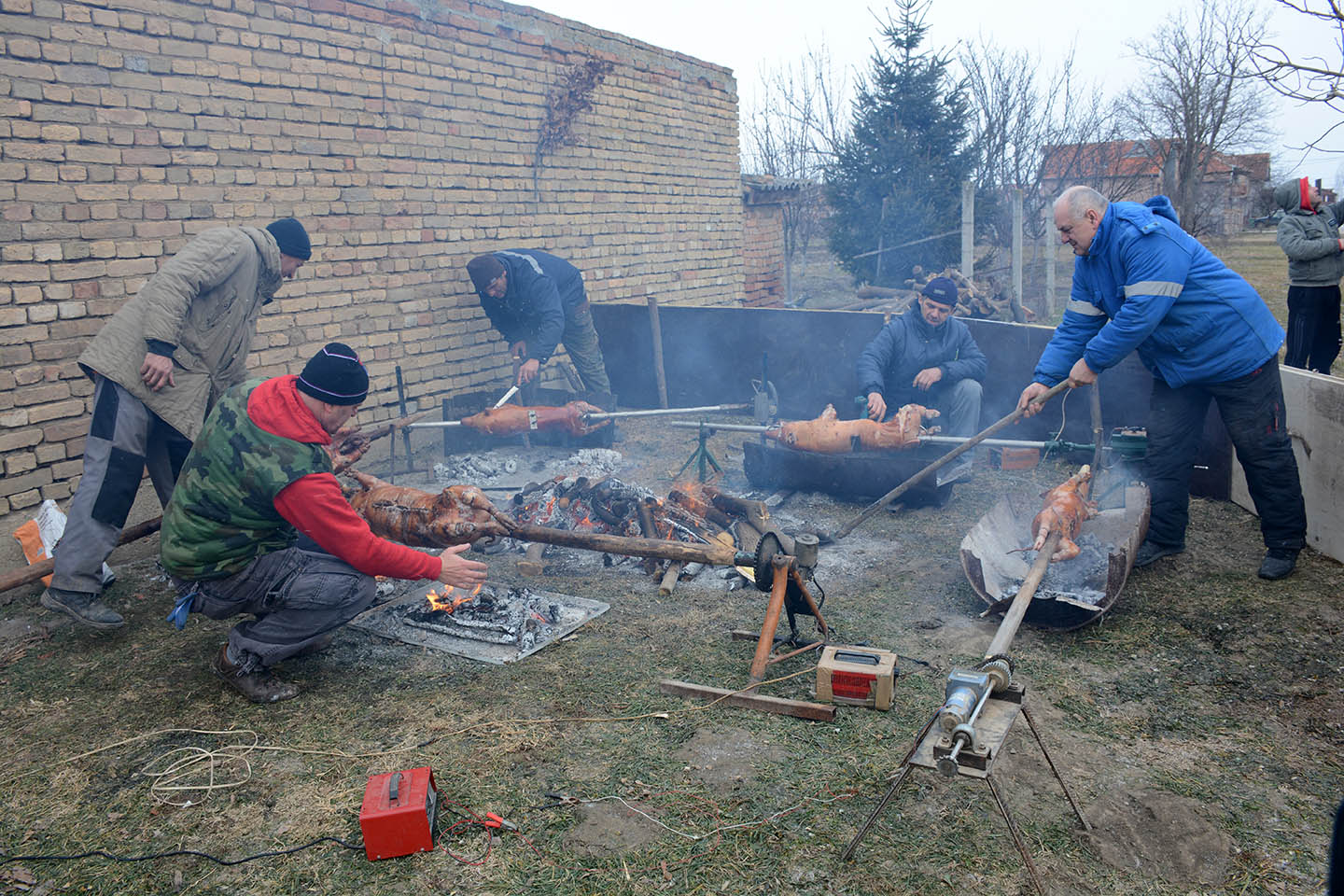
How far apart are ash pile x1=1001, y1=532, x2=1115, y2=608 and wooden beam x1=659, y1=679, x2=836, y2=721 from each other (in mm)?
1535

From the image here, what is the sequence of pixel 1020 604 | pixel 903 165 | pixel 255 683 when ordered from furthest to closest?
pixel 903 165
pixel 255 683
pixel 1020 604

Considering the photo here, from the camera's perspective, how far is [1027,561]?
5.24 meters

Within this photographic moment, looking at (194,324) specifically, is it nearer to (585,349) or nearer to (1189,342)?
(585,349)

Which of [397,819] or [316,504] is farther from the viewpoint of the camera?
[316,504]

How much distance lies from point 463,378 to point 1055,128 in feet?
75.3

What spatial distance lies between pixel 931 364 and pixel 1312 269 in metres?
4.12

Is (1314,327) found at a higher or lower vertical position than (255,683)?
higher

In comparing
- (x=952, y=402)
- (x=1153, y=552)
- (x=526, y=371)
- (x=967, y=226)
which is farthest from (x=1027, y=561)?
(x=967, y=226)

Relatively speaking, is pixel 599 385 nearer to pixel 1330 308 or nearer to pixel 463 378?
pixel 463 378

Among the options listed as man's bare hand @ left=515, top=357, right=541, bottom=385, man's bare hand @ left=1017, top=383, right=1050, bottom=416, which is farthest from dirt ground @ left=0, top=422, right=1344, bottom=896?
man's bare hand @ left=515, top=357, right=541, bottom=385

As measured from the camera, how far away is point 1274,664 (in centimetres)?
407

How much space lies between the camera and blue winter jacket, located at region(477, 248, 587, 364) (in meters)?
8.71

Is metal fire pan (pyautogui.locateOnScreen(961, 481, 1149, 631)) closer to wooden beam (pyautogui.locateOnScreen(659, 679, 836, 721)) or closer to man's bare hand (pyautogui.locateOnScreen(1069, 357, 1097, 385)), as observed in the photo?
man's bare hand (pyautogui.locateOnScreen(1069, 357, 1097, 385))

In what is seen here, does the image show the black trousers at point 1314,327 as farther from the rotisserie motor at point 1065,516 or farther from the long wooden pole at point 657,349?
the long wooden pole at point 657,349
